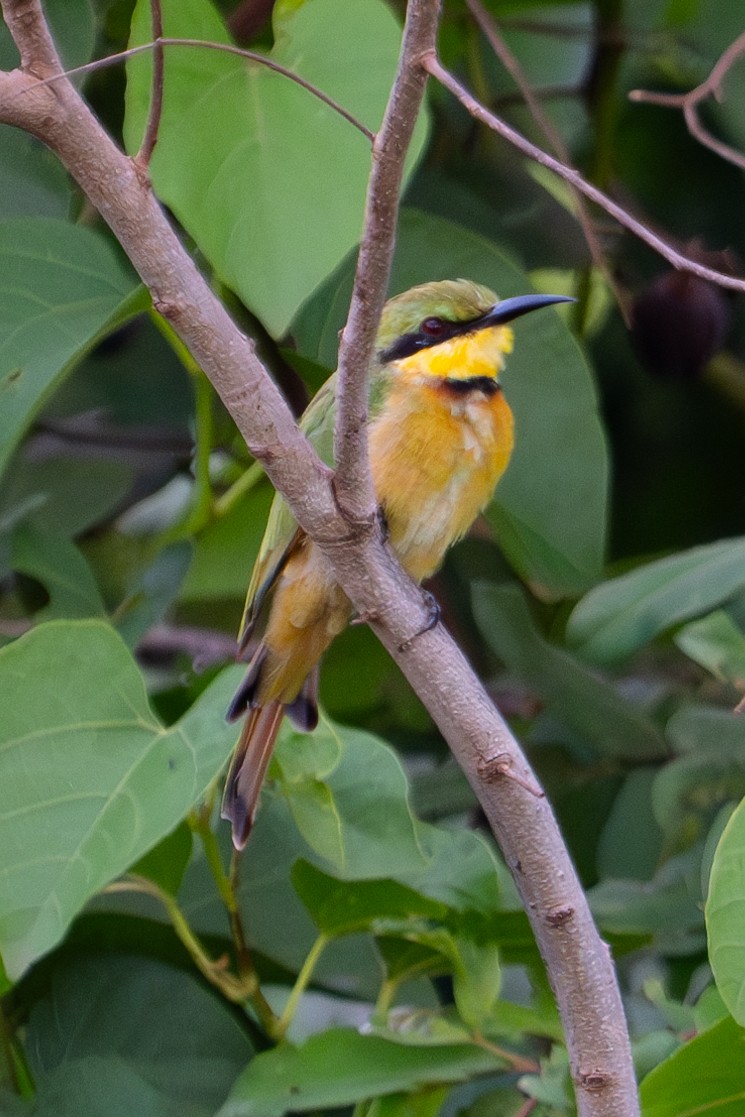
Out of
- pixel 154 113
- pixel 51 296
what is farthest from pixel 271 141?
pixel 154 113

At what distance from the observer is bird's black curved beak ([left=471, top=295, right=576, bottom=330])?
4.09 ft

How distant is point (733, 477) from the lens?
1.97 metres

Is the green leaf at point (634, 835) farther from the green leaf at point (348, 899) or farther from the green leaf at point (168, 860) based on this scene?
the green leaf at point (168, 860)

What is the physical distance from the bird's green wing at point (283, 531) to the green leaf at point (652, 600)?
0.29 meters

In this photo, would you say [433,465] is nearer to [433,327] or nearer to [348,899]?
[433,327]

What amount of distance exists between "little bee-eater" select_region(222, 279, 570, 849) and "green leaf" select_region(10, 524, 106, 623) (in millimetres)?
168

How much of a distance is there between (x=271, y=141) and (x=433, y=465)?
1.09 ft

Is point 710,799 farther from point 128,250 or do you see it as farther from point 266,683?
point 128,250

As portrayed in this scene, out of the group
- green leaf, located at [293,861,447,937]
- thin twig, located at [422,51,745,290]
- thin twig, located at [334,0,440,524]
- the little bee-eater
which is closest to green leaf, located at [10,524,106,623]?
the little bee-eater

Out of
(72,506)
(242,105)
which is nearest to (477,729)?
(242,105)

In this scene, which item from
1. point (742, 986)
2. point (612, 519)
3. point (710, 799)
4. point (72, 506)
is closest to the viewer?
point (742, 986)

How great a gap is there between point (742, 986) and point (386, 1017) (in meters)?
0.33

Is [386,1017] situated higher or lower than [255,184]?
lower

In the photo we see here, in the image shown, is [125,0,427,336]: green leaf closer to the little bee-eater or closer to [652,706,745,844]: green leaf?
the little bee-eater
